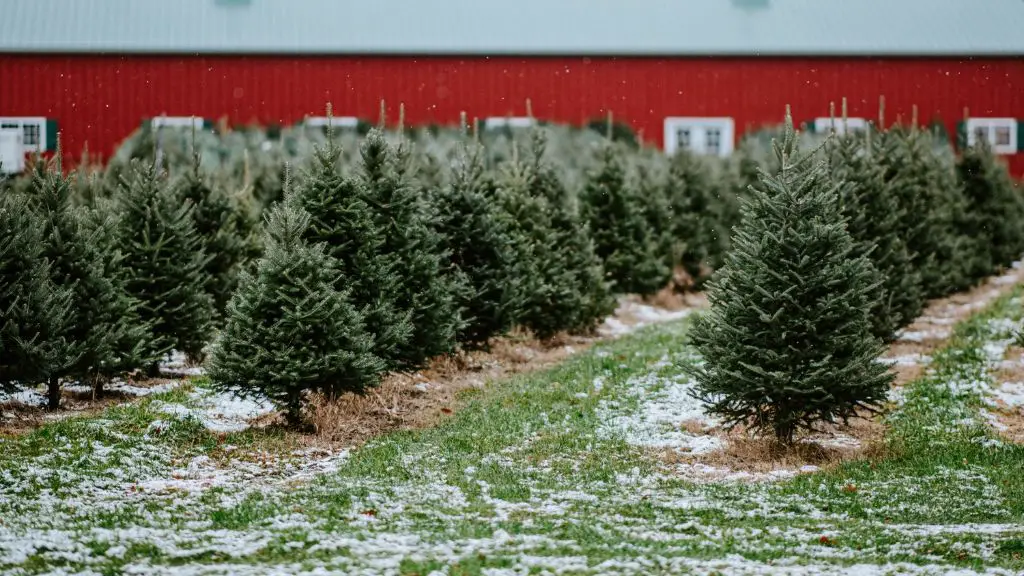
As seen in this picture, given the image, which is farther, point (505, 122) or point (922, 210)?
point (505, 122)

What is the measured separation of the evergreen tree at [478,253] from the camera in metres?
16.5

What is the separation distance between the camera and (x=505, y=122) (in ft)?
117

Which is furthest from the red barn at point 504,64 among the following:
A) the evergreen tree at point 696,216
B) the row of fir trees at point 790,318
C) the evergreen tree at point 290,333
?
the row of fir trees at point 790,318

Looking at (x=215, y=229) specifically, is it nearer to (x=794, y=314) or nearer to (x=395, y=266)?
(x=395, y=266)

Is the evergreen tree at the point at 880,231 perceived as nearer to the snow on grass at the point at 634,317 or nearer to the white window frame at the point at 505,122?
the snow on grass at the point at 634,317

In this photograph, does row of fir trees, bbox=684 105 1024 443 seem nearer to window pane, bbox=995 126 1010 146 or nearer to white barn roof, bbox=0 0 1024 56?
white barn roof, bbox=0 0 1024 56

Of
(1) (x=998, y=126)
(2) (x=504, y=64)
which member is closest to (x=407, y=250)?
(2) (x=504, y=64)

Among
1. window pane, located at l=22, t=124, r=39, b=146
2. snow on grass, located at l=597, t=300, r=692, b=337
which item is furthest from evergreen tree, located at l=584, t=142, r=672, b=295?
window pane, located at l=22, t=124, r=39, b=146

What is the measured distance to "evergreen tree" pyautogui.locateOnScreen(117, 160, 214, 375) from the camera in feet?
50.0

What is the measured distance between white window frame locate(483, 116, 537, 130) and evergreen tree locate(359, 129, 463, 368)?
809 inches

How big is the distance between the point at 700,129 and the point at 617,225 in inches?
613

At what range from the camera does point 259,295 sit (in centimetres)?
1188

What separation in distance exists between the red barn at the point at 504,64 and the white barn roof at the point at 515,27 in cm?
6

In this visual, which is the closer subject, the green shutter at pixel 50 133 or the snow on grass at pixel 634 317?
the snow on grass at pixel 634 317
